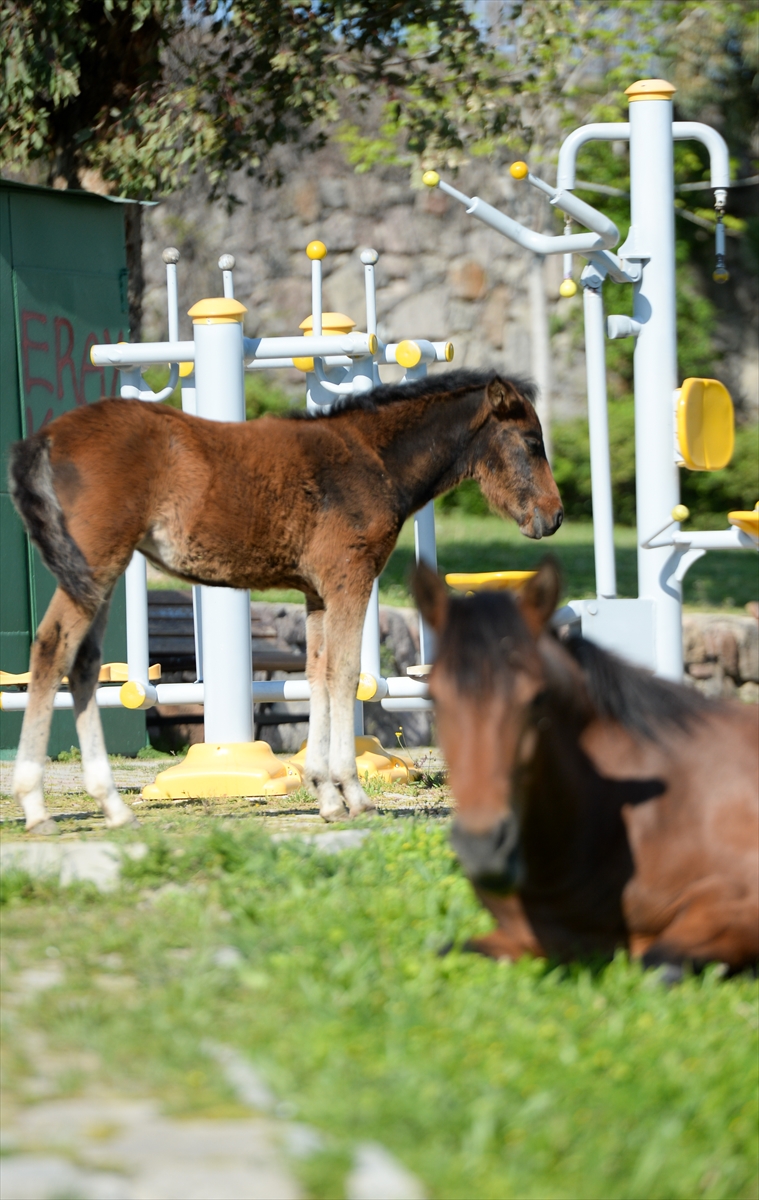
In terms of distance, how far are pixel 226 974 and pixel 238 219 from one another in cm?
1905

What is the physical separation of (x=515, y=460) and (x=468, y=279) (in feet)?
54.2

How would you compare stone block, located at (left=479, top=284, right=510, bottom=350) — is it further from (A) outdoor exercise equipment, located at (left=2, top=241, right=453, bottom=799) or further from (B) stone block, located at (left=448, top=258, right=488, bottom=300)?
(A) outdoor exercise equipment, located at (left=2, top=241, right=453, bottom=799)

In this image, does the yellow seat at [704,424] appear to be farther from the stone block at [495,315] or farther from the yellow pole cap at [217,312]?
the stone block at [495,315]

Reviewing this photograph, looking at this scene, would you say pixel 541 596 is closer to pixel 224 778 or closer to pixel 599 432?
pixel 599 432

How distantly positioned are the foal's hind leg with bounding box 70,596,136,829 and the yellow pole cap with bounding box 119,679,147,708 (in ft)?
4.34

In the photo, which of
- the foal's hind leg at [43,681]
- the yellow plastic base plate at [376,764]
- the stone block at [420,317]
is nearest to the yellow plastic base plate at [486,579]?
the yellow plastic base plate at [376,764]

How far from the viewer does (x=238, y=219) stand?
21.0 m

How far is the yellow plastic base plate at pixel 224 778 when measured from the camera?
6957mm

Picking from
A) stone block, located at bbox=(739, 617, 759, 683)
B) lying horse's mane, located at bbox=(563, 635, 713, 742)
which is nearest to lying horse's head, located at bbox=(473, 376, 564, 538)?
lying horse's mane, located at bbox=(563, 635, 713, 742)

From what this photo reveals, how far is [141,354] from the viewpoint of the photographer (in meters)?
7.43

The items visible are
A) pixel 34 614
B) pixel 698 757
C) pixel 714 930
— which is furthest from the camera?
pixel 34 614

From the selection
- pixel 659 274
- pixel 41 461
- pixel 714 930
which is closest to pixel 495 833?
pixel 714 930

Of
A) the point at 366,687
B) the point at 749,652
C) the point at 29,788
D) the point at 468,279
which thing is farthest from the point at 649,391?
the point at 468,279

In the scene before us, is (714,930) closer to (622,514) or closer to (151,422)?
(151,422)
